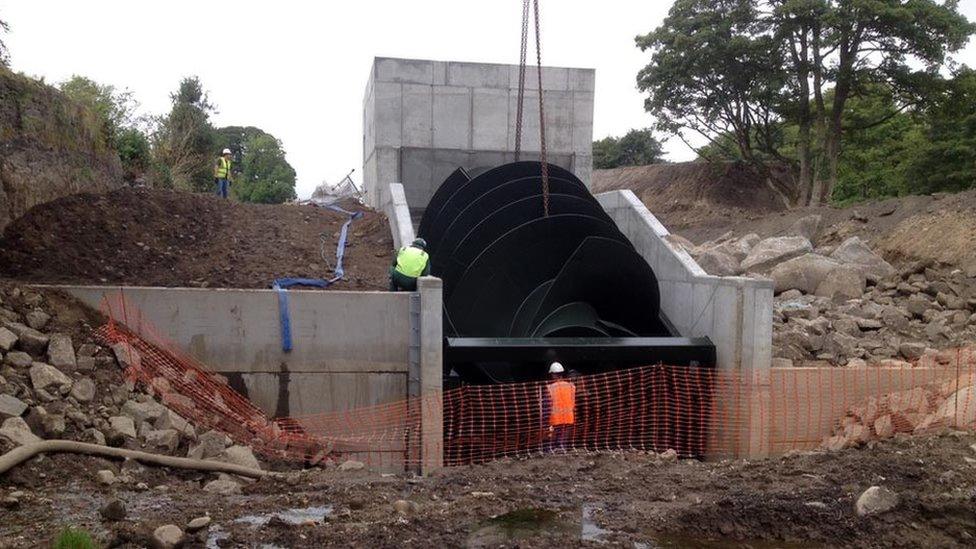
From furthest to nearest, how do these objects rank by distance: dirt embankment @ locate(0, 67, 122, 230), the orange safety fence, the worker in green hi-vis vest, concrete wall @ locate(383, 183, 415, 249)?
concrete wall @ locate(383, 183, 415, 249), dirt embankment @ locate(0, 67, 122, 230), the worker in green hi-vis vest, the orange safety fence

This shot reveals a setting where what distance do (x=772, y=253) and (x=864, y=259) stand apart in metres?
1.69

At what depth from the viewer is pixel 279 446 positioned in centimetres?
805

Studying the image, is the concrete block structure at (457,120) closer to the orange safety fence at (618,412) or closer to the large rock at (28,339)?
the orange safety fence at (618,412)

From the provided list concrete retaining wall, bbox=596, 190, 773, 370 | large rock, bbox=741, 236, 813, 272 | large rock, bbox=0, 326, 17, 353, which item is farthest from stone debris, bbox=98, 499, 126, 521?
large rock, bbox=741, 236, 813, 272

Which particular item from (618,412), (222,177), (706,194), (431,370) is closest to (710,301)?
(618,412)

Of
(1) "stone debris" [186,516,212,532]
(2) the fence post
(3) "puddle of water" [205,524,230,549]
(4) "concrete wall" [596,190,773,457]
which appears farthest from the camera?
(4) "concrete wall" [596,190,773,457]

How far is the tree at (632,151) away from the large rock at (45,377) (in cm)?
3672

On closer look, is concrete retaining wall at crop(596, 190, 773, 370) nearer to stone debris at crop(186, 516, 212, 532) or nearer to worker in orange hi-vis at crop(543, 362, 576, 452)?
worker in orange hi-vis at crop(543, 362, 576, 452)

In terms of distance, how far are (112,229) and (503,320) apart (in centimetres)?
552

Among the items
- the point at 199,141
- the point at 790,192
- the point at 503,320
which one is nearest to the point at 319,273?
the point at 503,320

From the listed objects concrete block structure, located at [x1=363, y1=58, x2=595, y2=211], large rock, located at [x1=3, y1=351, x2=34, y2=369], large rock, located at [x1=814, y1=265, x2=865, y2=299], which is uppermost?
concrete block structure, located at [x1=363, y1=58, x2=595, y2=211]

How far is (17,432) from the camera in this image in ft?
19.6

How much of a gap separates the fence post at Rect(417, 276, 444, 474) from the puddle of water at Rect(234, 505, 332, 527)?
11.3 ft

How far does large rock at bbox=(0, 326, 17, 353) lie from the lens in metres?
6.90
